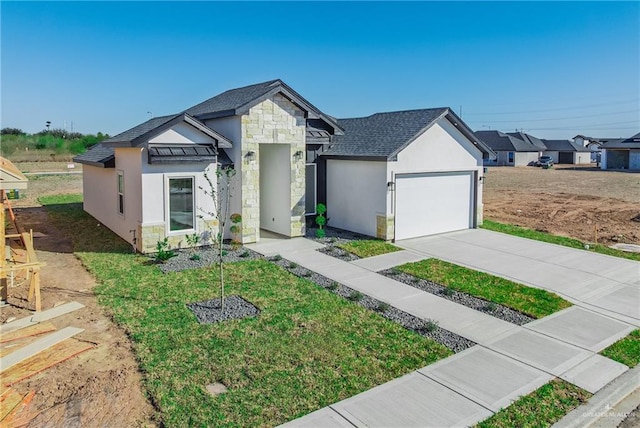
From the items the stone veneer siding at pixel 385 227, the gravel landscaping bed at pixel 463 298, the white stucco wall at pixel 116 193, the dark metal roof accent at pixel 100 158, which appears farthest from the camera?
the dark metal roof accent at pixel 100 158

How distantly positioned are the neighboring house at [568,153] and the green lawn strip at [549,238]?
61.8 metres

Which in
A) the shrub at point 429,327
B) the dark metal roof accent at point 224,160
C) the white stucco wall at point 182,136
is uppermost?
the white stucco wall at point 182,136

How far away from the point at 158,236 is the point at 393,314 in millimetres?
7911

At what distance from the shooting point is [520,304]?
9.92 m

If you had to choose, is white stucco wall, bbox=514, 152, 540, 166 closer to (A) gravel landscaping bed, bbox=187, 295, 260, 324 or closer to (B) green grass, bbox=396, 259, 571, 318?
(B) green grass, bbox=396, 259, 571, 318

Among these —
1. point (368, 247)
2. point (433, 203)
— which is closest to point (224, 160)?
point (368, 247)

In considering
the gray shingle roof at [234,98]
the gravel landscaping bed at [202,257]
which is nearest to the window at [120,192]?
the gravel landscaping bed at [202,257]

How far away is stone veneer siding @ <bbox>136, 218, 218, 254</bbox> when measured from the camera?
13633 mm

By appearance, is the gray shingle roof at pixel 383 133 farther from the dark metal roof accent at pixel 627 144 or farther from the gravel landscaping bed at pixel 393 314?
the dark metal roof accent at pixel 627 144

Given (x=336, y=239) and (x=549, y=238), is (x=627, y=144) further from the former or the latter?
(x=336, y=239)

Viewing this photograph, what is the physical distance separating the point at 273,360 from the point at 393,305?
352 cm

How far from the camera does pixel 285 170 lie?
1623cm

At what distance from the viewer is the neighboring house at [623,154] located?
181 ft

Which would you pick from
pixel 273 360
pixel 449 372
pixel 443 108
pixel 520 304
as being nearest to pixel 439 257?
pixel 520 304
